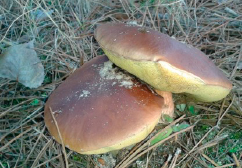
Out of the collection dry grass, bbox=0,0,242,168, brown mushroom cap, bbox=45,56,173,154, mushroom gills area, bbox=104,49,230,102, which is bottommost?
dry grass, bbox=0,0,242,168

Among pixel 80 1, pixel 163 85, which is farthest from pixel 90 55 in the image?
pixel 163 85

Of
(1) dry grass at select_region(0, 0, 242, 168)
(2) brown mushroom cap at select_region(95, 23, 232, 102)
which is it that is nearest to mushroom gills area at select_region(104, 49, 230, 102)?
(2) brown mushroom cap at select_region(95, 23, 232, 102)

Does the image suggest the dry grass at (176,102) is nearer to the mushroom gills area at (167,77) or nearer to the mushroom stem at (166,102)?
the mushroom stem at (166,102)

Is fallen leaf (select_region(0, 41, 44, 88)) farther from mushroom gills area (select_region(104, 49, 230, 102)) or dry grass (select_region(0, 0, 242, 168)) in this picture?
mushroom gills area (select_region(104, 49, 230, 102))

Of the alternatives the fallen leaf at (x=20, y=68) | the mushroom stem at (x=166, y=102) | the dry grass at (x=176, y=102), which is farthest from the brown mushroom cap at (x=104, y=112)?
the fallen leaf at (x=20, y=68)

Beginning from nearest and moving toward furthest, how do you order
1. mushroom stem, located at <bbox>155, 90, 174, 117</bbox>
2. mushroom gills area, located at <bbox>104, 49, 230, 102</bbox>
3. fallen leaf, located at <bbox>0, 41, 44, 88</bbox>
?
mushroom gills area, located at <bbox>104, 49, 230, 102</bbox>
mushroom stem, located at <bbox>155, 90, 174, 117</bbox>
fallen leaf, located at <bbox>0, 41, 44, 88</bbox>

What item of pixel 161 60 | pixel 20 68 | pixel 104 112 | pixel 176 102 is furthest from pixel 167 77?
pixel 20 68
